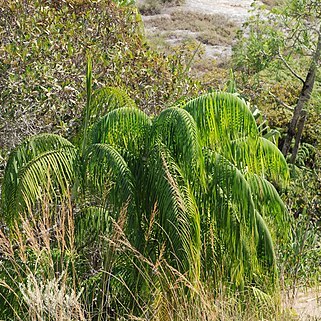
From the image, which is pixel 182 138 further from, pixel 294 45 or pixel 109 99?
pixel 294 45

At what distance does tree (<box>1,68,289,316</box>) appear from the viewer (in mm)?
4551

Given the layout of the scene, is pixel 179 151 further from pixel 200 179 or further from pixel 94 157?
pixel 94 157

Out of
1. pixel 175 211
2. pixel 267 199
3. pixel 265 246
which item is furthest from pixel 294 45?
pixel 175 211

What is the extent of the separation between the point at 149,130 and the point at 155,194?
0.53 metres

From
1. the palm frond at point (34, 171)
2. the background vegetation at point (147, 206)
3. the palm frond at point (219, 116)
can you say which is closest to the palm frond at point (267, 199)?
the background vegetation at point (147, 206)

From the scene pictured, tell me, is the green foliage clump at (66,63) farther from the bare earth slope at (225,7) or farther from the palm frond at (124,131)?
the bare earth slope at (225,7)

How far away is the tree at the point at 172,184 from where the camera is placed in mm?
4551

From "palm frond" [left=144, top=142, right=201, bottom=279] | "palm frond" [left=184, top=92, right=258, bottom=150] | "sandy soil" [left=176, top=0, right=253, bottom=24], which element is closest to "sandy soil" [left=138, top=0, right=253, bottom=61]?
"sandy soil" [left=176, top=0, right=253, bottom=24]

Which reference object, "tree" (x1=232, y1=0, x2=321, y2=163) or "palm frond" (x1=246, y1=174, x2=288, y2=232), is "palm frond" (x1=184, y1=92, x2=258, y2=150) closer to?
"palm frond" (x1=246, y1=174, x2=288, y2=232)

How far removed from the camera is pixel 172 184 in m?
4.34

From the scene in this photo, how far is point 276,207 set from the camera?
5184mm

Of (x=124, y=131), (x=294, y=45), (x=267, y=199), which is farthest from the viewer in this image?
(x=294, y=45)

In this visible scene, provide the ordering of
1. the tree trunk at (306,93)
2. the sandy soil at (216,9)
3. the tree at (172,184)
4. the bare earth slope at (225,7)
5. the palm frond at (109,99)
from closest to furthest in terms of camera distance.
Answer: the tree at (172,184) < the palm frond at (109,99) < the tree trunk at (306,93) < the sandy soil at (216,9) < the bare earth slope at (225,7)

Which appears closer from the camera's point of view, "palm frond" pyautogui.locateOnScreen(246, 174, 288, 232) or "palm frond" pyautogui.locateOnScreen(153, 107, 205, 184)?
"palm frond" pyautogui.locateOnScreen(153, 107, 205, 184)
